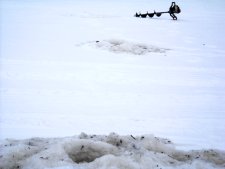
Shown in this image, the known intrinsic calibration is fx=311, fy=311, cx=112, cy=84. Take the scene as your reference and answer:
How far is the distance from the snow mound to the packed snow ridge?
6.21 metres

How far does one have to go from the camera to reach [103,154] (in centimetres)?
375

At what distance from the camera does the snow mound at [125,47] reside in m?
10.3

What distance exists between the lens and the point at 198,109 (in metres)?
5.88

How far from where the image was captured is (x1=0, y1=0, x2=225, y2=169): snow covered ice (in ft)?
12.3

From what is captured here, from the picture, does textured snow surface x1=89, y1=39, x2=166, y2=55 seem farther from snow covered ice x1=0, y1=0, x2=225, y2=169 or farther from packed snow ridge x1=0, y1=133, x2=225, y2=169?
packed snow ridge x1=0, y1=133, x2=225, y2=169

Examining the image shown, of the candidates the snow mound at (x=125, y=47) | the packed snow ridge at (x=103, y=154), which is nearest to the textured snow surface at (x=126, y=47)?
the snow mound at (x=125, y=47)

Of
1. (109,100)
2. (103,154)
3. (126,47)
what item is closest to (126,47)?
(126,47)

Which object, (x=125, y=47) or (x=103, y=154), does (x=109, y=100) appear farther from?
(x=125, y=47)

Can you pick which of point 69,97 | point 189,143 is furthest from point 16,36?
point 189,143

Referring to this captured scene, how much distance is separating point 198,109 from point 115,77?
238cm

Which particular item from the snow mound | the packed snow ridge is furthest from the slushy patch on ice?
the packed snow ridge

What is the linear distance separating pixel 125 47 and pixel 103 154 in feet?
23.2

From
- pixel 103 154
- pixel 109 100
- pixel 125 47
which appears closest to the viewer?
pixel 103 154

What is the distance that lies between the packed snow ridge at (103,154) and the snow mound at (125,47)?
621 centimetres
